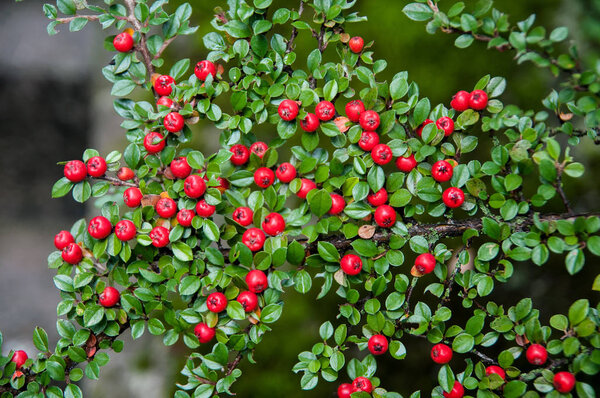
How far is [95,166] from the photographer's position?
1255 millimetres

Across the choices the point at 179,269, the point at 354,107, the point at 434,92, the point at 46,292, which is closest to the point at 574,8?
the point at 434,92

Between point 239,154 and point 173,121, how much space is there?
0.18m

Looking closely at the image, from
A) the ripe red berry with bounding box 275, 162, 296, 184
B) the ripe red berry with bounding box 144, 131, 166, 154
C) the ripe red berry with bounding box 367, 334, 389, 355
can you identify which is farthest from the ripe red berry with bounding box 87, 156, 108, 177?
the ripe red berry with bounding box 367, 334, 389, 355

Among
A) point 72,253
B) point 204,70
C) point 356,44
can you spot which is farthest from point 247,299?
point 356,44

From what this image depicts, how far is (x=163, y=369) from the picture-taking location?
7.38 ft

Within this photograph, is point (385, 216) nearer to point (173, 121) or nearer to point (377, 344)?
point (377, 344)

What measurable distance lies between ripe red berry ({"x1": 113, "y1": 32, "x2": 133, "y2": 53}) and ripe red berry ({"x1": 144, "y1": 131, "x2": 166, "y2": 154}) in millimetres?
249

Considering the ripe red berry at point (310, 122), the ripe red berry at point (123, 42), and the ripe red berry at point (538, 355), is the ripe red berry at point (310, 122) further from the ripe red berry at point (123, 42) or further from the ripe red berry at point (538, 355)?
the ripe red berry at point (538, 355)

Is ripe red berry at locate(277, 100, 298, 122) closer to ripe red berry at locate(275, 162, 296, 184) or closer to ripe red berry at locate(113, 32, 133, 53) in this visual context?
ripe red berry at locate(275, 162, 296, 184)

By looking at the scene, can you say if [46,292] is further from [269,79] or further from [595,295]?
[595,295]

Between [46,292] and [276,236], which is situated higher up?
[276,236]

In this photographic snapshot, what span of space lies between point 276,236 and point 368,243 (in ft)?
0.74

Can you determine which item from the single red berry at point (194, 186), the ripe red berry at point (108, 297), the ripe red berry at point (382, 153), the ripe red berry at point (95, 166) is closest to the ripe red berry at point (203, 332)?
the ripe red berry at point (108, 297)

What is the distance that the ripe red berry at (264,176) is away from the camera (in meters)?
1.26
